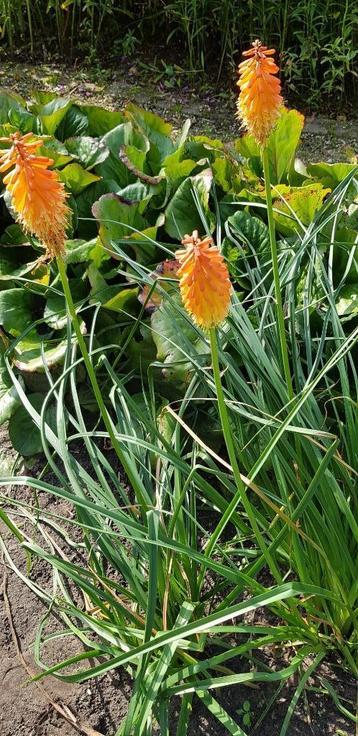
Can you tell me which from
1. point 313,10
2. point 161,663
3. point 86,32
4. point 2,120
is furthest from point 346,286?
point 86,32

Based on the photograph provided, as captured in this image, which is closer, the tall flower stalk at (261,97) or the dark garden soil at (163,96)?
the tall flower stalk at (261,97)

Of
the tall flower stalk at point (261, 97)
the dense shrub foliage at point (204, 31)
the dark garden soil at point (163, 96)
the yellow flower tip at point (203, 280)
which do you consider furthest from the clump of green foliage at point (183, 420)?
the dense shrub foliage at point (204, 31)

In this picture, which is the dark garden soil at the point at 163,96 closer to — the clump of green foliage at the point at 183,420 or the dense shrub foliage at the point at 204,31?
the dense shrub foliage at the point at 204,31

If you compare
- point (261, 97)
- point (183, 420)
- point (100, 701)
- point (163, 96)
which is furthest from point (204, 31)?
point (100, 701)

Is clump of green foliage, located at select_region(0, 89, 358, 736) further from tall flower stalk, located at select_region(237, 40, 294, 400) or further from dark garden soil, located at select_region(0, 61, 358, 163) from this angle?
dark garden soil, located at select_region(0, 61, 358, 163)

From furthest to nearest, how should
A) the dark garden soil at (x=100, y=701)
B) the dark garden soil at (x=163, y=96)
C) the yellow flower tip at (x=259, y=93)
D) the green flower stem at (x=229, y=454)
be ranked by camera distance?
the dark garden soil at (x=163, y=96) < the dark garden soil at (x=100, y=701) < the yellow flower tip at (x=259, y=93) < the green flower stem at (x=229, y=454)

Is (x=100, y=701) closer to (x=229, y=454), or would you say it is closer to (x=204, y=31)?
(x=229, y=454)

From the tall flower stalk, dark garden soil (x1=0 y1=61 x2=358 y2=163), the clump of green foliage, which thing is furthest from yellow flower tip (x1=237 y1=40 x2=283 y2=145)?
dark garden soil (x1=0 y1=61 x2=358 y2=163)
